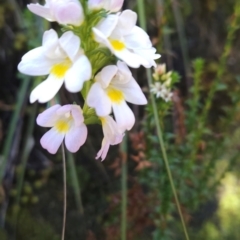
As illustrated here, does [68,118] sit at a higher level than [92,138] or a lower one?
higher

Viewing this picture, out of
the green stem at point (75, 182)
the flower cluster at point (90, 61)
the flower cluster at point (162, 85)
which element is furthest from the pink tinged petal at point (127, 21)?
the green stem at point (75, 182)

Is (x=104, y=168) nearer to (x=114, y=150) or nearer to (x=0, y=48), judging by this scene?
(x=114, y=150)

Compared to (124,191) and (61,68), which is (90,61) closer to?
(61,68)

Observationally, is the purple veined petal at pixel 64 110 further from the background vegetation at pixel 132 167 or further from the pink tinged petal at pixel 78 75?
the background vegetation at pixel 132 167

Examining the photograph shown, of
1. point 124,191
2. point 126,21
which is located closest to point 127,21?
point 126,21

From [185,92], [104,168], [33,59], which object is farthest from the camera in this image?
[185,92]

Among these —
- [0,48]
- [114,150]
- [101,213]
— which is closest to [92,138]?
[114,150]
